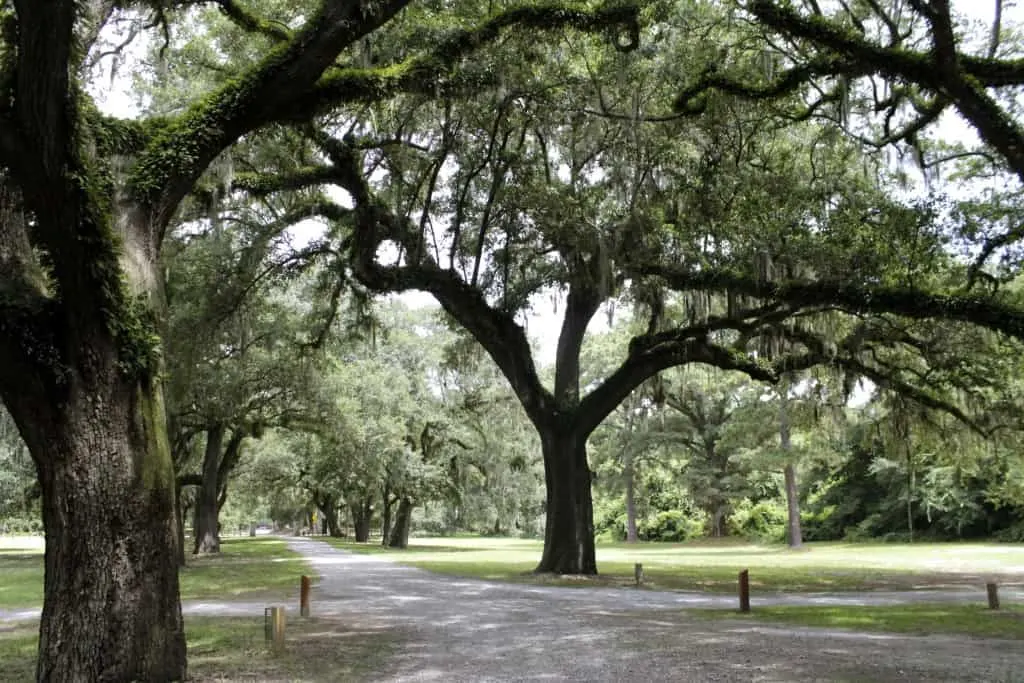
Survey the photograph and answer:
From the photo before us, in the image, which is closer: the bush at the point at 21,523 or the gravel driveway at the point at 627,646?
the gravel driveway at the point at 627,646

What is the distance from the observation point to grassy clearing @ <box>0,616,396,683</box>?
816 centimetres

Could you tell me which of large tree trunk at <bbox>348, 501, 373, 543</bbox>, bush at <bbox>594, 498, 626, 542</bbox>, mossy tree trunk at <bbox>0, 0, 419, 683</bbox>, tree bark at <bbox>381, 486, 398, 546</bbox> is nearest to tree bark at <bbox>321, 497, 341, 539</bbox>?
large tree trunk at <bbox>348, 501, 373, 543</bbox>

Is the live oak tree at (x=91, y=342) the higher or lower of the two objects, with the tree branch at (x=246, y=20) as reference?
lower

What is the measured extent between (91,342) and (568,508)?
46.3 feet

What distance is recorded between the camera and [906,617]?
12.5 m

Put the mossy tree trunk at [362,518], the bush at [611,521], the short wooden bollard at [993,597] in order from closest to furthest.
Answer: the short wooden bollard at [993,597] < the mossy tree trunk at [362,518] < the bush at [611,521]

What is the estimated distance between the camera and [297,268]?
1850 cm

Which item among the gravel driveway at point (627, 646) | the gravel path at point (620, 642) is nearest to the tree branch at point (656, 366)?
the gravel path at point (620, 642)

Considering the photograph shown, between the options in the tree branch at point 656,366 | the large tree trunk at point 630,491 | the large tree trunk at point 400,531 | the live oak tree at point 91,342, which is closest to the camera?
the live oak tree at point 91,342

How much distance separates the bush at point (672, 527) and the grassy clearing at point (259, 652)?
1825 inches

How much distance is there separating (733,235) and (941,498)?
107ft

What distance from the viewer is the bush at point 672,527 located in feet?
182

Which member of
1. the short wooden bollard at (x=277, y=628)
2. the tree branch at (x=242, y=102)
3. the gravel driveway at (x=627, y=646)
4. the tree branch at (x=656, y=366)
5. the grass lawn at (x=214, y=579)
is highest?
the tree branch at (x=242, y=102)

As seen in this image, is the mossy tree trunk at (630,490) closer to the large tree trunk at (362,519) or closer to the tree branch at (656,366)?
the large tree trunk at (362,519)
